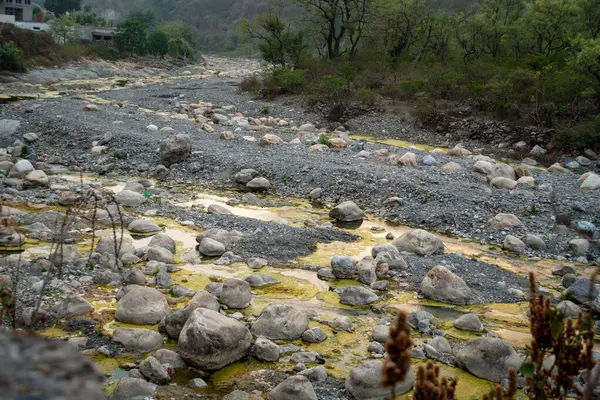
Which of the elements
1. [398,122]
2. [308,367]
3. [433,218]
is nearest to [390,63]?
[398,122]

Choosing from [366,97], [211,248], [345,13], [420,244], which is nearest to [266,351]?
[211,248]

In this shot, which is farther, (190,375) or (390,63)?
(390,63)

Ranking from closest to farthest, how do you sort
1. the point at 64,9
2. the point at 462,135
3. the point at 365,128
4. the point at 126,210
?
the point at 126,210 < the point at 462,135 < the point at 365,128 < the point at 64,9

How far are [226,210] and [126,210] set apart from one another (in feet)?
5.29

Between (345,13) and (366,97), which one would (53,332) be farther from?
(345,13)

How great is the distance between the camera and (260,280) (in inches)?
258

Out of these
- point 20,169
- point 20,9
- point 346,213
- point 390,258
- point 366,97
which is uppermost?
point 20,9

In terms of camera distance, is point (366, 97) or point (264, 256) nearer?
point (264, 256)

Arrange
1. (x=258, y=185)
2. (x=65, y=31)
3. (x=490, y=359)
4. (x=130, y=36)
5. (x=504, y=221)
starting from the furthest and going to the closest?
(x=130, y=36)
(x=65, y=31)
(x=258, y=185)
(x=504, y=221)
(x=490, y=359)

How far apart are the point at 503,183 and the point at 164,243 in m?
6.92

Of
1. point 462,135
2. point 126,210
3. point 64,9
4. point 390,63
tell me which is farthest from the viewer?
point 64,9

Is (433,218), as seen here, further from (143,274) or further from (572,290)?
(143,274)

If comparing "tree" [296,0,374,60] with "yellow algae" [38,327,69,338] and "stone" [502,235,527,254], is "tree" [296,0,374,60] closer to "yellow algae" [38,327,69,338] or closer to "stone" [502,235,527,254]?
"stone" [502,235,527,254]

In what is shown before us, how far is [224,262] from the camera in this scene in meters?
7.10
